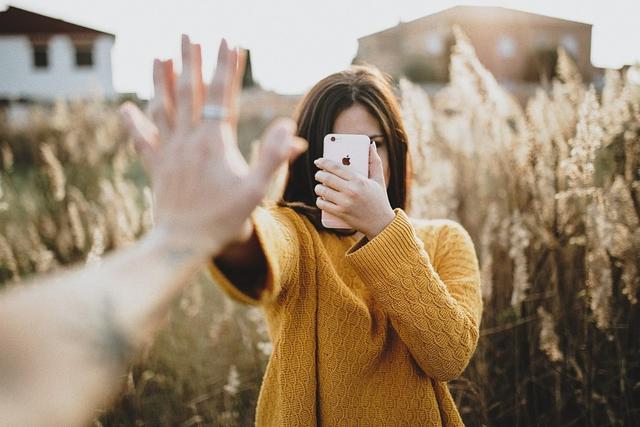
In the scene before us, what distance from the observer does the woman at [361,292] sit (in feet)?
3.27

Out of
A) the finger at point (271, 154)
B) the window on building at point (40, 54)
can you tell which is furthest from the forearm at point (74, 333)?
the window on building at point (40, 54)

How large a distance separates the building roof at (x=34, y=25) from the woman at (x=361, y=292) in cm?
2513

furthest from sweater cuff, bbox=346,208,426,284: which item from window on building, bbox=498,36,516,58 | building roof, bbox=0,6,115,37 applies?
window on building, bbox=498,36,516,58

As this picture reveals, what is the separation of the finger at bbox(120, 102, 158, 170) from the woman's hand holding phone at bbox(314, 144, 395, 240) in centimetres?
40

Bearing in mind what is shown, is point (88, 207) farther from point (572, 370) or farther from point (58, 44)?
point (58, 44)

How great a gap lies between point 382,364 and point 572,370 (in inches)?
46.5

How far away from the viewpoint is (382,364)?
3.91ft

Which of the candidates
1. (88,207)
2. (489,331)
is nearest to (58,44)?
(88,207)

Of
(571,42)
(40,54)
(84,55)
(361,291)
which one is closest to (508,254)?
(361,291)

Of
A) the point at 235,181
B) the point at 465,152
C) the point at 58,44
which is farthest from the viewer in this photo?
the point at 58,44

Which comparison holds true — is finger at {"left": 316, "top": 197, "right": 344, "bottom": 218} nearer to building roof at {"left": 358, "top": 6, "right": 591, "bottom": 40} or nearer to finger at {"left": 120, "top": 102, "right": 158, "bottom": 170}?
finger at {"left": 120, "top": 102, "right": 158, "bottom": 170}

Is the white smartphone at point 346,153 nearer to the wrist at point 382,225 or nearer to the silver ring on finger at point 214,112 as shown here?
the wrist at point 382,225

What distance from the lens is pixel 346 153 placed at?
3.72 feet

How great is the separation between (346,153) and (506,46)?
26.6 m
